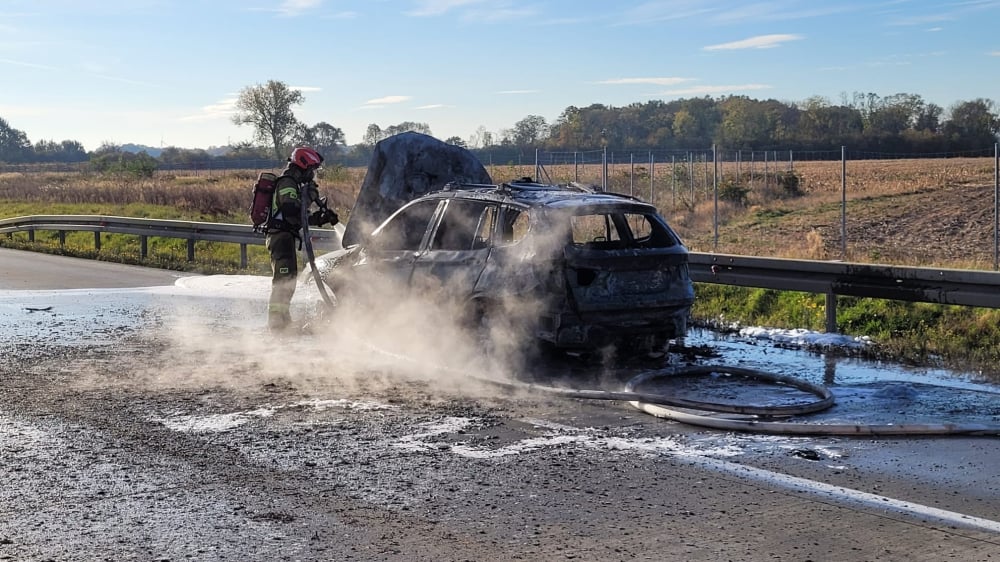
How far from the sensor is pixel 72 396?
8461 millimetres

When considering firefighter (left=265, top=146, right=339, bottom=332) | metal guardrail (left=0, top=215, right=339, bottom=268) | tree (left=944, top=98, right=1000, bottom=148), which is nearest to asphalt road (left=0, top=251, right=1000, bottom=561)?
firefighter (left=265, top=146, right=339, bottom=332)

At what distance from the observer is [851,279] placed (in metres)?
11.2

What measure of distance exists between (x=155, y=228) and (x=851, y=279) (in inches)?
640

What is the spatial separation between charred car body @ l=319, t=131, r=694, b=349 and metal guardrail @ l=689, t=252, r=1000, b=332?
2478 millimetres

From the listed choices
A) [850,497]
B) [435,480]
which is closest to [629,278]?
[435,480]

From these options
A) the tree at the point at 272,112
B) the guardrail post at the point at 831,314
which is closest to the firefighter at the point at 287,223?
the guardrail post at the point at 831,314

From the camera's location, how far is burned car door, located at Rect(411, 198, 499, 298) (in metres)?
9.51

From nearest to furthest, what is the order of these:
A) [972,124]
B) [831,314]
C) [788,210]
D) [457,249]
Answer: [457,249] → [831,314] → [788,210] → [972,124]

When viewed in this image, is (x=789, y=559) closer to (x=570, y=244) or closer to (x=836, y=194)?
(x=570, y=244)

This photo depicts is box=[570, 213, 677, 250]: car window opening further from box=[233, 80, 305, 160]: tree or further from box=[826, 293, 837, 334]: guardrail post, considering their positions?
box=[233, 80, 305, 160]: tree

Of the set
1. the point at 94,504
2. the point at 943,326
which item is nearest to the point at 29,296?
the point at 94,504

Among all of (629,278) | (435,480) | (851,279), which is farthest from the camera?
(851,279)

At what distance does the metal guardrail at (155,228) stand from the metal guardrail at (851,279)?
702 centimetres

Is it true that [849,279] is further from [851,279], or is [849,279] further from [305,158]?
[305,158]
